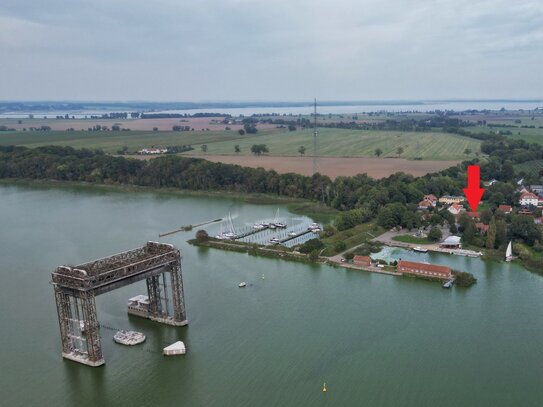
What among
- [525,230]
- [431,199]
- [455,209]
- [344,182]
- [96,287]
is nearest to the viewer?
[96,287]

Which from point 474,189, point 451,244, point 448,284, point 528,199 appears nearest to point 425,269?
point 448,284

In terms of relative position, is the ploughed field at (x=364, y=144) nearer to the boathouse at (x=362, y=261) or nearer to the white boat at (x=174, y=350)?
Answer: the boathouse at (x=362, y=261)

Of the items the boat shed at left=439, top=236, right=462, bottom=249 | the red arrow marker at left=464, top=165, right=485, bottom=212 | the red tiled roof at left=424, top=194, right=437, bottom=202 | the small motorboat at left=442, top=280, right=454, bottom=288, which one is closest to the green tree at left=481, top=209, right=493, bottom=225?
the boat shed at left=439, top=236, right=462, bottom=249

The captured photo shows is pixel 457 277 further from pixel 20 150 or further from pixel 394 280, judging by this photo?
pixel 20 150

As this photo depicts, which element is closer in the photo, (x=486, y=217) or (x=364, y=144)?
(x=486, y=217)

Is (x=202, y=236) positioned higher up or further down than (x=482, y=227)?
higher up

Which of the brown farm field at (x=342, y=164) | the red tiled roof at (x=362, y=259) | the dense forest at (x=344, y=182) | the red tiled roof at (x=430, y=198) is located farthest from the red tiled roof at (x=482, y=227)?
the brown farm field at (x=342, y=164)

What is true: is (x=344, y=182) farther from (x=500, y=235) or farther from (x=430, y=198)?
(x=500, y=235)
